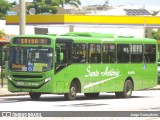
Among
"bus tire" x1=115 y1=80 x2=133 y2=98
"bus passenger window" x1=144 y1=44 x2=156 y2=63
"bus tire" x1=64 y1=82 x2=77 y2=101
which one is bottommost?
"bus tire" x1=115 y1=80 x2=133 y2=98

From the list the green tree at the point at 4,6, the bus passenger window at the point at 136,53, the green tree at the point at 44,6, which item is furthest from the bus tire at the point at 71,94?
the green tree at the point at 44,6

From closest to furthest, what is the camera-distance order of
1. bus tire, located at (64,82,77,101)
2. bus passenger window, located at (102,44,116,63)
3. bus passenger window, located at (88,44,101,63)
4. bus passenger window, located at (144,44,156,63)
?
bus tire, located at (64,82,77,101)
bus passenger window, located at (88,44,101,63)
bus passenger window, located at (102,44,116,63)
bus passenger window, located at (144,44,156,63)

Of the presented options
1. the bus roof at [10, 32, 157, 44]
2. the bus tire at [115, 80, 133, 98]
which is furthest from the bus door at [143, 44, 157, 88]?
the bus tire at [115, 80, 133, 98]

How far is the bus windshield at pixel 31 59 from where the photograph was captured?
101 ft

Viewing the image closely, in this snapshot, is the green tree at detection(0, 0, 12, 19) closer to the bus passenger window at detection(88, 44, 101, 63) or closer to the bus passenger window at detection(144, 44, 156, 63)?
the bus passenger window at detection(144, 44, 156, 63)

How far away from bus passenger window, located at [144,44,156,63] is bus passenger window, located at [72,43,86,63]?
5.17 m

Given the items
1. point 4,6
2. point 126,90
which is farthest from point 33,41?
point 4,6

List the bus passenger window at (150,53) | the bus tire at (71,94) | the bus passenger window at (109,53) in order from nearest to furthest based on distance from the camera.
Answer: the bus tire at (71,94) → the bus passenger window at (109,53) → the bus passenger window at (150,53)

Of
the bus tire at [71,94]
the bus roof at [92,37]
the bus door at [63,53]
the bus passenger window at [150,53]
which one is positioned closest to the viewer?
the bus door at [63,53]

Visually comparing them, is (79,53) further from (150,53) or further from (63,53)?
(150,53)

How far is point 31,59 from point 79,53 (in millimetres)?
2327

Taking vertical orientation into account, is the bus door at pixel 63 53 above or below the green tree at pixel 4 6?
above

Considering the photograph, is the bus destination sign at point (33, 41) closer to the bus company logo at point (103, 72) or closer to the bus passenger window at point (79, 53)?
the bus passenger window at point (79, 53)

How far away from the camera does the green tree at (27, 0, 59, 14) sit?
156 m
